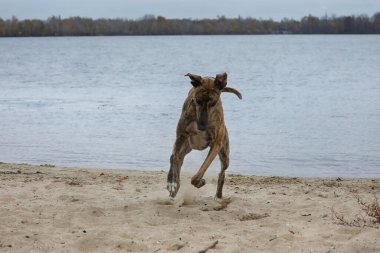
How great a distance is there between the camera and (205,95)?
8.23m

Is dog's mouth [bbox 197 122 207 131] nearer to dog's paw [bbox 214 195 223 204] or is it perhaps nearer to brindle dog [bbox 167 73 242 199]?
brindle dog [bbox 167 73 242 199]

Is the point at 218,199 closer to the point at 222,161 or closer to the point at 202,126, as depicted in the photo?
the point at 222,161

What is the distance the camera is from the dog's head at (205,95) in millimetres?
8195

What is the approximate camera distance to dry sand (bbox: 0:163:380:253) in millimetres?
6941

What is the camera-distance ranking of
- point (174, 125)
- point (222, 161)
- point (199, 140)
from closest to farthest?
point (199, 140), point (222, 161), point (174, 125)

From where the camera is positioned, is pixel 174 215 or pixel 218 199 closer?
pixel 174 215

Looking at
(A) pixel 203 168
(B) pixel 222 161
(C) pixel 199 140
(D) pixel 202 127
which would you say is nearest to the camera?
(D) pixel 202 127

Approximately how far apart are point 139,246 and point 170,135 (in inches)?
415

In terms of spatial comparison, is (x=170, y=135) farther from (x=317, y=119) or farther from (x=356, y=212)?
(x=356, y=212)

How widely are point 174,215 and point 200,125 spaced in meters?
1.08

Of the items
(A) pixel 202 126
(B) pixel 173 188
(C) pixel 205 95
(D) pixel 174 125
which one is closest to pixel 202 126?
(A) pixel 202 126

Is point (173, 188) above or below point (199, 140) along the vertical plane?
below

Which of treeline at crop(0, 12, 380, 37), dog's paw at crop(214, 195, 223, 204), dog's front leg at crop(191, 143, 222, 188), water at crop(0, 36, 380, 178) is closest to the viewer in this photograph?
dog's front leg at crop(191, 143, 222, 188)

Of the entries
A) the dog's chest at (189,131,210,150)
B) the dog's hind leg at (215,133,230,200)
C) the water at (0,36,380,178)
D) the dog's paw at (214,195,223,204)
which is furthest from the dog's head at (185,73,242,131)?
the water at (0,36,380,178)
